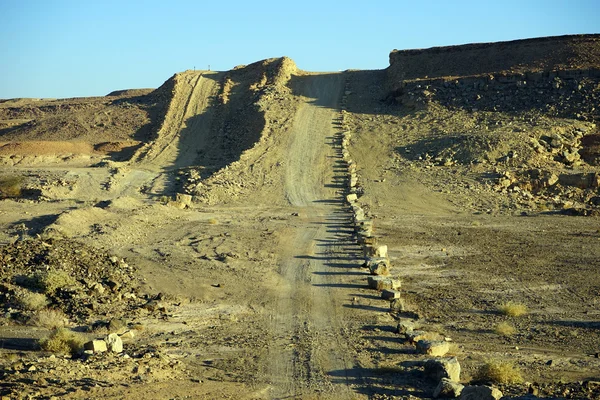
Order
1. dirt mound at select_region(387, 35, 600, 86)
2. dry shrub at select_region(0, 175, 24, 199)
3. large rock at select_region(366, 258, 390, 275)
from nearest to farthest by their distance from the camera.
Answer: large rock at select_region(366, 258, 390, 275)
dry shrub at select_region(0, 175, 24, 199)
dirt mound at select_region(387, 35, 600, 86)

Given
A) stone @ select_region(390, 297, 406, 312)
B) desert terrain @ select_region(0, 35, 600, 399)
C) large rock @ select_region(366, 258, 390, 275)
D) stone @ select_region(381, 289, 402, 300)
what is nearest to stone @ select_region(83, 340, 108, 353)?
desert terrain @ select_region(0, 35, 600, 399)

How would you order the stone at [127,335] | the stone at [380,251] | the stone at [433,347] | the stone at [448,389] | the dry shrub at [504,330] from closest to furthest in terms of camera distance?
the stone at [448,389] < the stone at [433,347] < the stone at [127,335] < the dry shrub at [504,330] < the stone at [380,251]

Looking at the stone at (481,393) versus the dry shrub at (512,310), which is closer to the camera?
the stone at (481,393)

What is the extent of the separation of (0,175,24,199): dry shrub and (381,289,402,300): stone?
20.1 metres

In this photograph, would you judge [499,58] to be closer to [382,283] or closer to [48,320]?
[382,283]

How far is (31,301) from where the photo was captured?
46.7 feet

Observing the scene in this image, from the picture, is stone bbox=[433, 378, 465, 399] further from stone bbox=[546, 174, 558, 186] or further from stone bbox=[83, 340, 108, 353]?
stone bbox=[546, 174, 558, 186]

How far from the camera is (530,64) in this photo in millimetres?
43656

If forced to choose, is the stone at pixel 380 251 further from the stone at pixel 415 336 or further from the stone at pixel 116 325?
the stone at pixel 116 325

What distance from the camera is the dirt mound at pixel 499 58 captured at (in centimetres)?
4322

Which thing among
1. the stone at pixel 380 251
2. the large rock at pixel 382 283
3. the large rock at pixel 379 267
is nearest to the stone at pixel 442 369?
the large rock at pixel 382 283

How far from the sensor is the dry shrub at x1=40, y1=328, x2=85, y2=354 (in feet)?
38.0

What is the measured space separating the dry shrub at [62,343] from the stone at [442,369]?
16.7ft

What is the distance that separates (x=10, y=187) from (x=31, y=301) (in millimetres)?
19079
